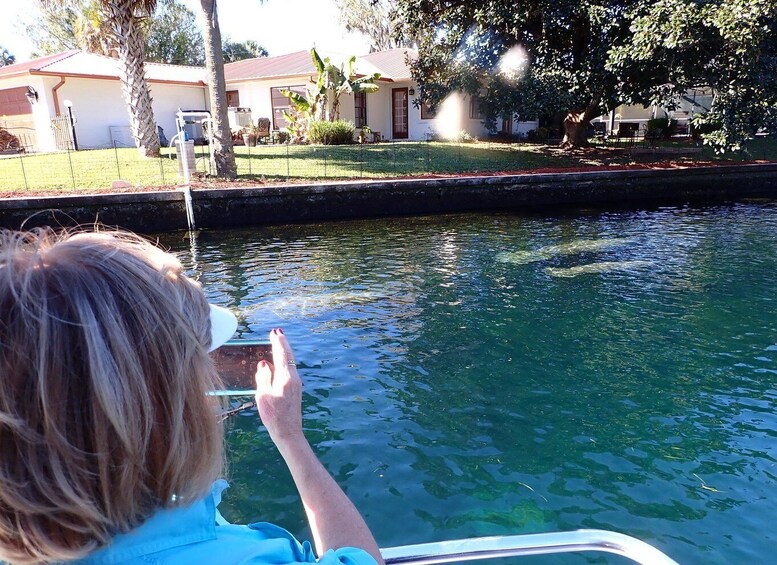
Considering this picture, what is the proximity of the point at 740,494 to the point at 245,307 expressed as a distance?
592 centimetres

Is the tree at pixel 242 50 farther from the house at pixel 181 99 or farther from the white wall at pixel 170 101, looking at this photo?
the white wall at pixel 170 101

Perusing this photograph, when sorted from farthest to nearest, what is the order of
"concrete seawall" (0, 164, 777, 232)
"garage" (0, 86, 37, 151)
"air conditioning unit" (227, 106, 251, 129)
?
"air conditioning unit" (227, 106, 251, 129), "garage" (0, 86, 37, 151), "concrete seawall" (0, 164, 777, 232)

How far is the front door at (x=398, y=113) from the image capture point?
27922 millimetres

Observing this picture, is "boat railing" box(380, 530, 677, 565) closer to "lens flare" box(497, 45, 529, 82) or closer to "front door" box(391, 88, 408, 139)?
"lens flare" box(497, 45, 529, 82)

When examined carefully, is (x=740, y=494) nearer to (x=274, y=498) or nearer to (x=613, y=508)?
(x=613, y=508)

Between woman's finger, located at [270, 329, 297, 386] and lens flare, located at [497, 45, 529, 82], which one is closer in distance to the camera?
woman's finger, located at [270, 329, 297, 386]

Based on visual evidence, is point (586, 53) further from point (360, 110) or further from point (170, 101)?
point (170, 101)

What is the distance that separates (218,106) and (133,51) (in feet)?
14.3

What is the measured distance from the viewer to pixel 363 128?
81.1ft

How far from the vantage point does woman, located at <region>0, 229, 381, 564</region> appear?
2.79ft

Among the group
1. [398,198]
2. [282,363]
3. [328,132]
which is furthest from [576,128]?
[282,363]

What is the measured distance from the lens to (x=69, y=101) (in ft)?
72.0

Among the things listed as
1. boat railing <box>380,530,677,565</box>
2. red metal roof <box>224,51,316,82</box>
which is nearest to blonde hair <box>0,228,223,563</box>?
boat railing <box>380,530,677,565</box>

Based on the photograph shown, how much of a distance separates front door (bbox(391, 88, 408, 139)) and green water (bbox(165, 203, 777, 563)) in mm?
18525
